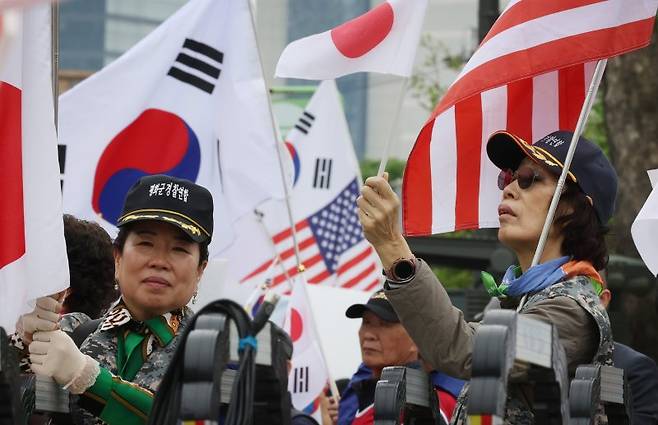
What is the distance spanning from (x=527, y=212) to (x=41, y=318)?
5.84 ft

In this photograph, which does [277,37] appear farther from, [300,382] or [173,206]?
[173,206]

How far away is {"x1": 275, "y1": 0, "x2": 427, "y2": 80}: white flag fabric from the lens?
21.9 ft

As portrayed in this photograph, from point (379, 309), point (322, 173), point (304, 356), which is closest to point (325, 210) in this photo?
point (322, 173)

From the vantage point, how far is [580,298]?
16.4 ft

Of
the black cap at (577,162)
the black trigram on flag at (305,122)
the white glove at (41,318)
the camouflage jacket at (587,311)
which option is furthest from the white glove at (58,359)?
the black trigram on flag at (305,122)

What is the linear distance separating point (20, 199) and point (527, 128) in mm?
2753

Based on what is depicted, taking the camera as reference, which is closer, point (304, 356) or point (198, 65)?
point (198, 65)

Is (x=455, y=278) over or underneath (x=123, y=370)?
over

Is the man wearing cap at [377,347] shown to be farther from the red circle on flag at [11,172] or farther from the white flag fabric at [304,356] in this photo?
the red circle on flag at [11,172]

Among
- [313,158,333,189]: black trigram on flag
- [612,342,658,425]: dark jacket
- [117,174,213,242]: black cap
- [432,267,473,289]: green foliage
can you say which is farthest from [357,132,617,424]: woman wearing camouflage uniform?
[432,267,473,289]: green foliage

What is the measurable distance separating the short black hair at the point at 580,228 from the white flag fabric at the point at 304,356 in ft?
13.3

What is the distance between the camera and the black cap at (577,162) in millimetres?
5449

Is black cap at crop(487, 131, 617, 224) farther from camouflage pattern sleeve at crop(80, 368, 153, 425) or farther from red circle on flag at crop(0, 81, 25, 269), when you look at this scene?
red circle on flag at crop(0, 81, 25, 269)

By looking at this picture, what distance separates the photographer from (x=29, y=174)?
15.4 feet
